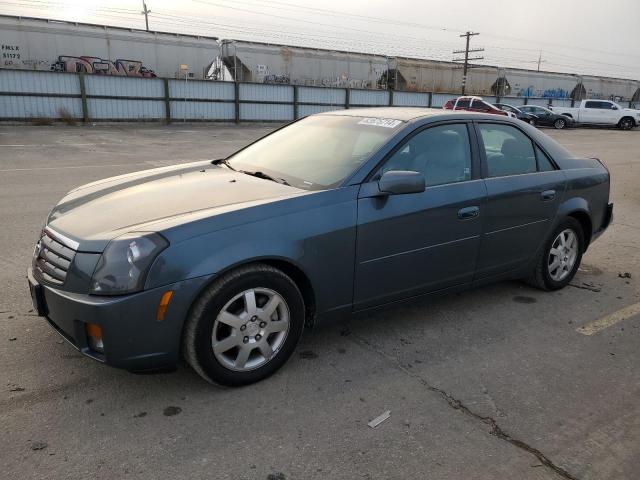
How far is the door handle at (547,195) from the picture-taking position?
4.29m

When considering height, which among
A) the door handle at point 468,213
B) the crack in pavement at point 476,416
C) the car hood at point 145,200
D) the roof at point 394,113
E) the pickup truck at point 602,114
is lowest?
the pickup truck at point 602,114

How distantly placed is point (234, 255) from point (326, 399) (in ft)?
3.06

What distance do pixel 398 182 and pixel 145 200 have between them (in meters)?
1.54

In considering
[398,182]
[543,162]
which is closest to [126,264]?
[398,182]

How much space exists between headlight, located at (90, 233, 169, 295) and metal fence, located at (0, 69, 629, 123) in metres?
22.4

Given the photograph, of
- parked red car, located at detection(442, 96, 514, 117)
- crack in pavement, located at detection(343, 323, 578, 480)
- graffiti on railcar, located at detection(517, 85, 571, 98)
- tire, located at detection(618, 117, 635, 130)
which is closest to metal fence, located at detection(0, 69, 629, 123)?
parked red car, located at detection(442, 96, 514, 117)

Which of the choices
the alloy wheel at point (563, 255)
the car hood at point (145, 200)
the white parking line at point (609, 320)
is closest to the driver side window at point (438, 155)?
the car hood at point (145, 200)

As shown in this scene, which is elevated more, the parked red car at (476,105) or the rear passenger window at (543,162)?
the rear passenger window at (543,162)

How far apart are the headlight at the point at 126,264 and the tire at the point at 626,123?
38.2 m

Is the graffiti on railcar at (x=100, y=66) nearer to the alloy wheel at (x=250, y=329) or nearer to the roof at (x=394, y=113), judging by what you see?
the roof at (x=394, y=113)

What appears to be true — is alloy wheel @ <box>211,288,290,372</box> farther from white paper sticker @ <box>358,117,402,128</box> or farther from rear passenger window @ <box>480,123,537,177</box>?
rear passenger window @ <box>480,123,537,177</box>

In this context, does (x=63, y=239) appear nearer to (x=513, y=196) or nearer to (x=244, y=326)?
(x=244, y=326)

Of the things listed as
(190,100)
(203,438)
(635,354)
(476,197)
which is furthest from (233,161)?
(190,100)

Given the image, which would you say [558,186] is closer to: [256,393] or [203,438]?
[256,393]
